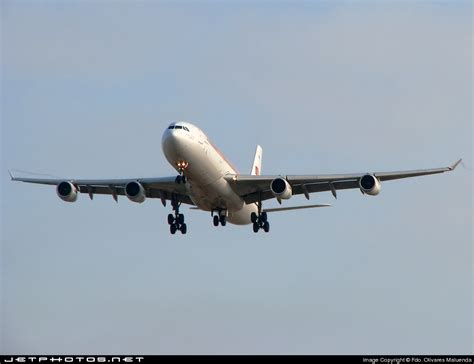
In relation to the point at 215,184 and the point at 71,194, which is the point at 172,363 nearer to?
the point at 215,184

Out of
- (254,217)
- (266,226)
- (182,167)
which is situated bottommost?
(182,167)

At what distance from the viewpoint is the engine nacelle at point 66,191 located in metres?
70.1

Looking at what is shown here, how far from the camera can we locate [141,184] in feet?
227

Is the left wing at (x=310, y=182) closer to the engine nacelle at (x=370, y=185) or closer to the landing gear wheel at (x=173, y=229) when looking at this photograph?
the engine nacelle at (x=370, y=185)

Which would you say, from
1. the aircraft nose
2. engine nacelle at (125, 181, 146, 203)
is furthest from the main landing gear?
the aircraft nose

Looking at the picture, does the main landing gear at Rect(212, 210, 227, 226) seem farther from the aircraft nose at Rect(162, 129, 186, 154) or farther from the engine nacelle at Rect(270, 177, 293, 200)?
the aircraft nose at Rect(162, 129, 186, 154)

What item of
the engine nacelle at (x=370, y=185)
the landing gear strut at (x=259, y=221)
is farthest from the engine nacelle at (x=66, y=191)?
the engine nacelle at (x=370, y=185)

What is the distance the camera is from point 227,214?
69.6 metres

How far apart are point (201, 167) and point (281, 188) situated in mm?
5517

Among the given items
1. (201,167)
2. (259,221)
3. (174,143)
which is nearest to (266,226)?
(259,221)

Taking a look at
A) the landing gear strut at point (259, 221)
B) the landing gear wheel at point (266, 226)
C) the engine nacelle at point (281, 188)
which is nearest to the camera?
the engine nacelle at point (281, 188)

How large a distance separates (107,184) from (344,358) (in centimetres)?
2816

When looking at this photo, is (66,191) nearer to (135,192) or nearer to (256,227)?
(135,192)

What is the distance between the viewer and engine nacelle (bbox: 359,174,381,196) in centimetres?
6619
